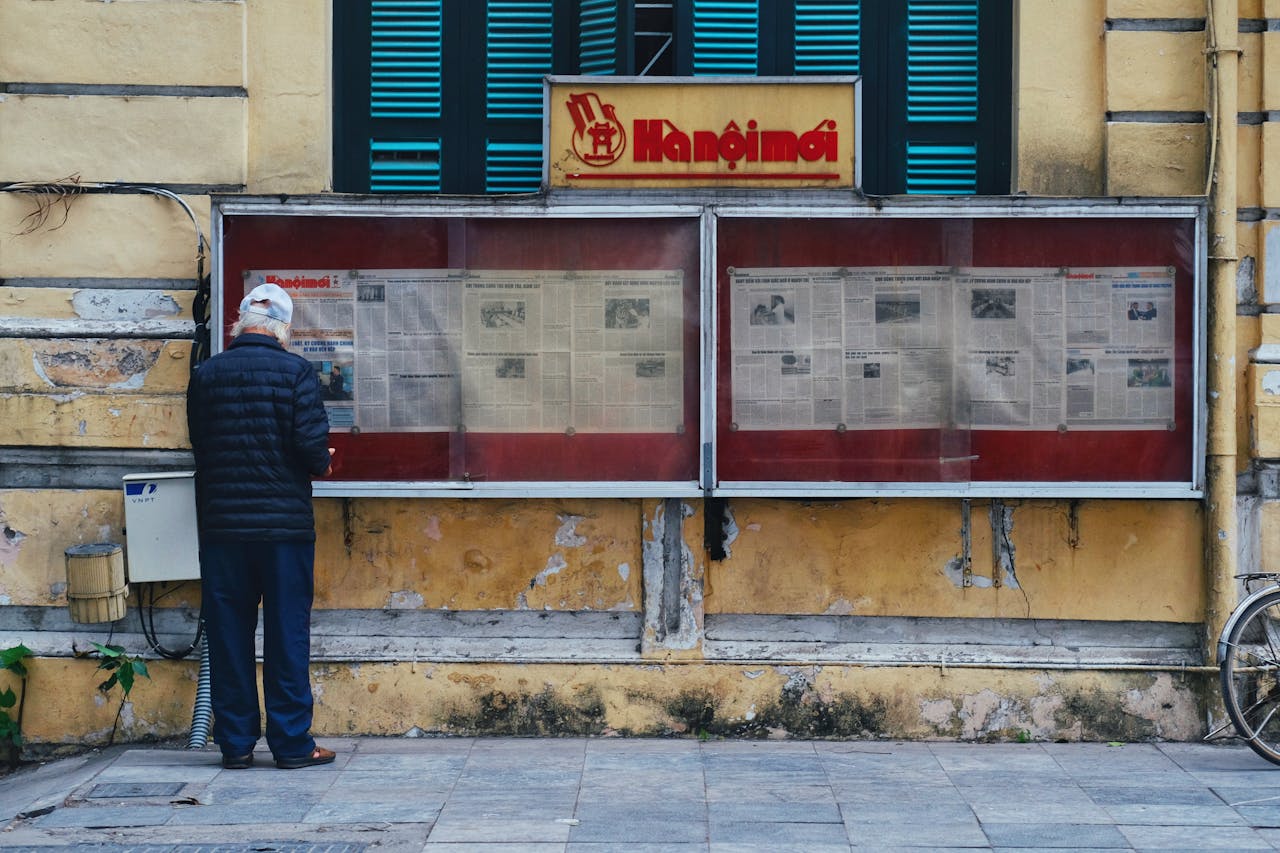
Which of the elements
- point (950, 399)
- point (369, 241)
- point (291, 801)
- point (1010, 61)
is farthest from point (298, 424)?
point (1010, 61)

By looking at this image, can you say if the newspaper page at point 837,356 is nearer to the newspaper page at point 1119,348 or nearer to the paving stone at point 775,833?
the newspaper page at point 1119,348

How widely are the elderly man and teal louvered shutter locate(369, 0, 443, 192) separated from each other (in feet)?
3.97

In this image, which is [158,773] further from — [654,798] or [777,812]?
[777,812]

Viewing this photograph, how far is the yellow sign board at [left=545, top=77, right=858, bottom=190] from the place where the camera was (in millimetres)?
6461

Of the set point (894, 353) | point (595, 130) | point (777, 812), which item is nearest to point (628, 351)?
point (595, 130)

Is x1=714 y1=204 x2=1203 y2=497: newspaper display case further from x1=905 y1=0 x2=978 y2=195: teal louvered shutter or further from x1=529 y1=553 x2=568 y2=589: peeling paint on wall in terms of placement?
x1=529 y1=553 x2=568 y2=589: peeling paint on wall

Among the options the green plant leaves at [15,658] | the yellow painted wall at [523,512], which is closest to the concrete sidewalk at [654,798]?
the yellow painted wall at [523,512]

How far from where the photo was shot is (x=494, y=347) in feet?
21.3

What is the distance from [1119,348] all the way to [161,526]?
4.37 metres

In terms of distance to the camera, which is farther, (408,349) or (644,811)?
(408,349)

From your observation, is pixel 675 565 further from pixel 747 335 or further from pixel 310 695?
pixel 310 695

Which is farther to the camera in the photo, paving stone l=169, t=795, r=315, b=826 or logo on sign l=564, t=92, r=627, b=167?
logo on sign l=564, t=92, r=627, b=167

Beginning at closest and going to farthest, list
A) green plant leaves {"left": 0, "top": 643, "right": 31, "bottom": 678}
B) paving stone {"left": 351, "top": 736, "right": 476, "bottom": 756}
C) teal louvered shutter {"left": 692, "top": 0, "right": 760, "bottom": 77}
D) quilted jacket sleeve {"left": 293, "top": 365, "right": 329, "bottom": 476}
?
1. quilted jacket sleeve {"left": 293, "top": 365, "right": 329, "bottom": 476}
2. paving stone {"left": 351, "top": 736, "right": 476, "bottom": 756}
3. green plant leaves {"left": 0, "top": 643, "right": 31, "bottom": 678}
4. teal louvered shutter {"left": 692, "top": 0, "right": 760, "bottom": 77}

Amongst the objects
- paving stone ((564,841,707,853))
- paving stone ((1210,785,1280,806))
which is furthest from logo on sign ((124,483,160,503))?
paving stone ((1210,785,1280,806))
